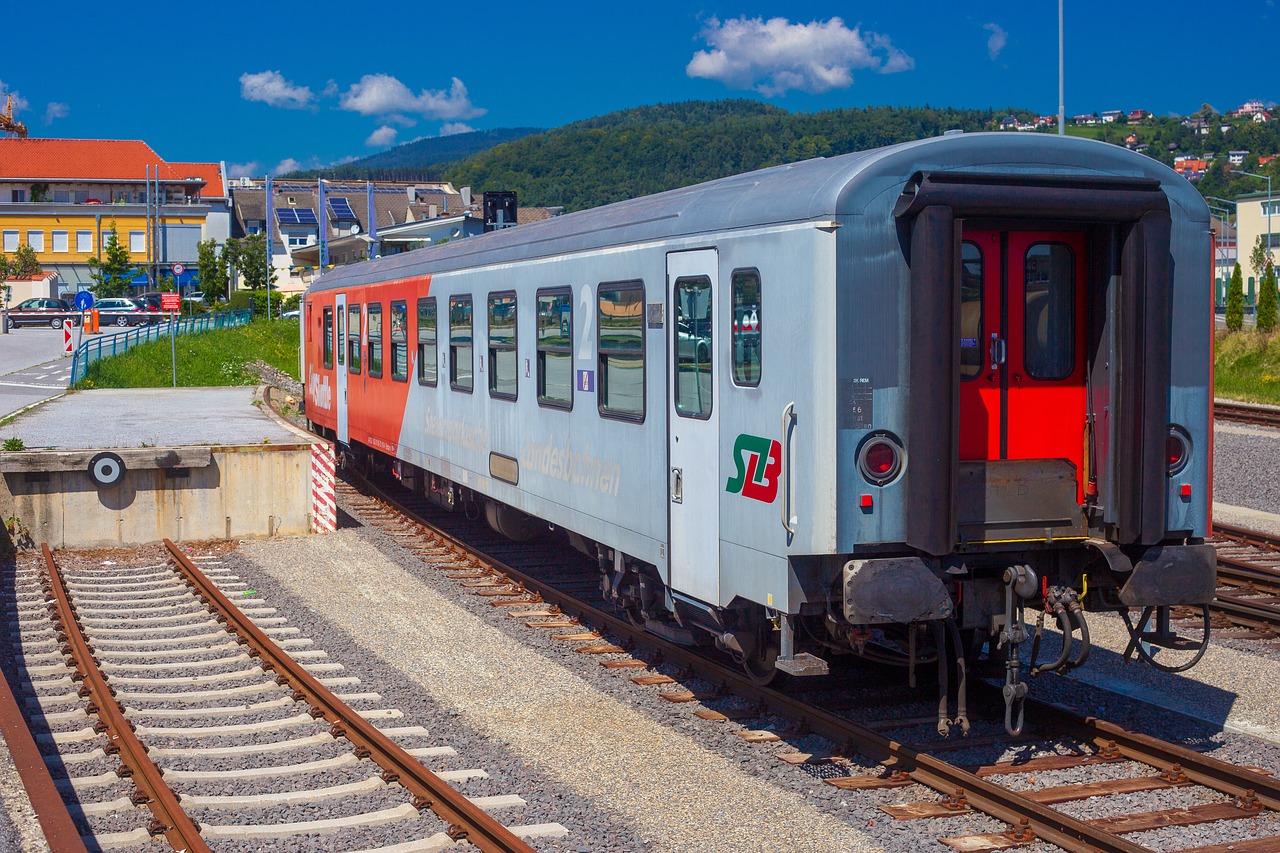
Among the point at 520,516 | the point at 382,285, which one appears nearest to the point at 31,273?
the point at 382,285

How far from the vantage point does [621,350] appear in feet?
30.5

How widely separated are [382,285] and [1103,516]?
1177cm

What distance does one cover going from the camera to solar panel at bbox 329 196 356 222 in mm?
105812

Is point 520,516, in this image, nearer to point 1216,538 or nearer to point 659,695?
point 659,695

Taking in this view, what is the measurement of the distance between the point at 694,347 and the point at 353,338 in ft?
38.2

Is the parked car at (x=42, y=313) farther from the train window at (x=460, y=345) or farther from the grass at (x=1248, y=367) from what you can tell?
the train window at (x=460, y=345)

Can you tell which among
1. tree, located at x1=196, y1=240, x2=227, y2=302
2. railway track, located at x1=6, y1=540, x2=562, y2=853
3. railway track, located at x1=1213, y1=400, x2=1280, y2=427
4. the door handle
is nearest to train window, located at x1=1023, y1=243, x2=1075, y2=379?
the door handle

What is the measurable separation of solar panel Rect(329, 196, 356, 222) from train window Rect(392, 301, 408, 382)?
91.7 meters

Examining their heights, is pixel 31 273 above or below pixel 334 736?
above

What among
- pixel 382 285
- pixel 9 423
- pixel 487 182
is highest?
pixel 487 182

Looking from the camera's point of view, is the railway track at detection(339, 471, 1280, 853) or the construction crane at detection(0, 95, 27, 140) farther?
the construction crane at detection(0, 95, 27, 140)

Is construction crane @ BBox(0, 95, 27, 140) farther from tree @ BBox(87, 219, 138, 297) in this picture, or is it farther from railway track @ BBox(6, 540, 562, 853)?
railway track @ BBox(6, 540, 562, 853)

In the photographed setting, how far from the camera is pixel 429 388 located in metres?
14.7

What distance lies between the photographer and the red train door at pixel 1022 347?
723cm
